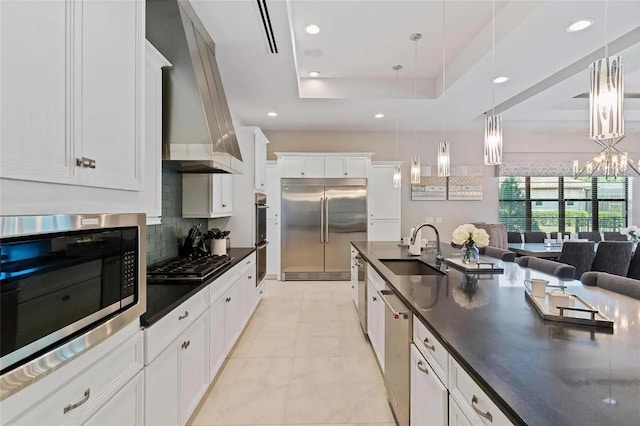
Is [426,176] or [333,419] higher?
[426,176]

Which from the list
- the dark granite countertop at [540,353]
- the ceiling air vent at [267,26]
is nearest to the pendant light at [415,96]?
the ceiling air vent at [267,26]

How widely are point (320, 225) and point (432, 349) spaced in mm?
4748

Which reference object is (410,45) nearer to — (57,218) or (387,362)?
(387,362)

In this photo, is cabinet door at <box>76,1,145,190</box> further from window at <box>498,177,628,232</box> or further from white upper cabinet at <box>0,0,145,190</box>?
window at <box>498,177,628,232</box>

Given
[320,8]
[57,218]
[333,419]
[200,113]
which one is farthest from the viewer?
[320,8]

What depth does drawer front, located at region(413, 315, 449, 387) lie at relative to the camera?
118 cm

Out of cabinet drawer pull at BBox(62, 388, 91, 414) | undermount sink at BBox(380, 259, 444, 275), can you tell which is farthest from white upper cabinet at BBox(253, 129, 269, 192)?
cabinet drawer pull at BBox(62, 388, 91, 414)

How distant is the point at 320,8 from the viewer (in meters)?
2.97

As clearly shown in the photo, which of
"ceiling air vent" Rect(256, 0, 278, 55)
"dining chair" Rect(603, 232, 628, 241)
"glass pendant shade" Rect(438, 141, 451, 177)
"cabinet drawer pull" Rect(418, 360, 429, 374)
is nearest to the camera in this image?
"cabinet drawer pull" Rect(418, 360, 429, 374)

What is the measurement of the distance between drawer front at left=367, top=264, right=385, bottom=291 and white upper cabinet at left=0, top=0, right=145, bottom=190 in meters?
1.75

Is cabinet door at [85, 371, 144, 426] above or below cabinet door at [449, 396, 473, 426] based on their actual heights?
below

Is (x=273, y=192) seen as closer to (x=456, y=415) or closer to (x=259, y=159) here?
(x=259, y=159)

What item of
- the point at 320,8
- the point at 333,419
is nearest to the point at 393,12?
the point at 320,8

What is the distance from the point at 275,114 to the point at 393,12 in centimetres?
275
